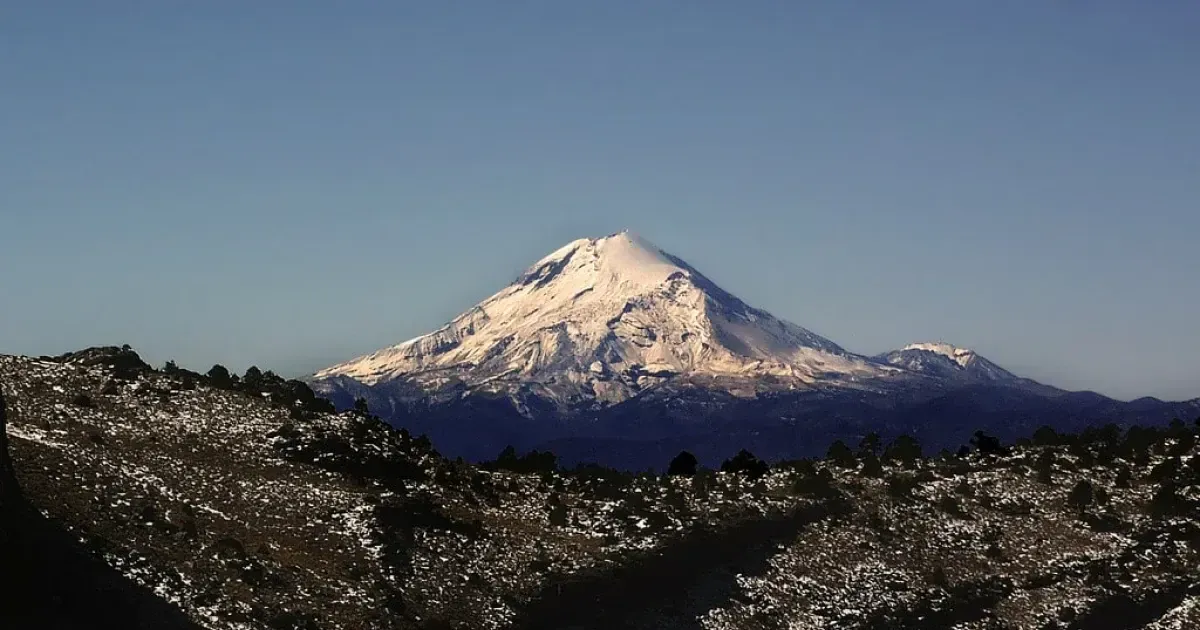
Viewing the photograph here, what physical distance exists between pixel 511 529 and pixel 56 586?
2564 cm

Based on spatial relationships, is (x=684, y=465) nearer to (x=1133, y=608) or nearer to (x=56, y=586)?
(x=1133, y=608)

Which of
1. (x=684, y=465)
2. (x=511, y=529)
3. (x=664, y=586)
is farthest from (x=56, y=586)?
(x=684, y=465)

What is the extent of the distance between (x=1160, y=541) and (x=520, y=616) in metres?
39.6

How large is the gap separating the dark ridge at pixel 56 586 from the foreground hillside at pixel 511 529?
15 cm

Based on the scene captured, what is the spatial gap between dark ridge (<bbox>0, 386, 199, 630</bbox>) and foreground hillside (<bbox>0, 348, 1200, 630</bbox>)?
0.15 metres

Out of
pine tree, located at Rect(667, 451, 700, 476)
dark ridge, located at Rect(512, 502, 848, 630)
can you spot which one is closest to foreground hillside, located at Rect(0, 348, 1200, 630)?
dark ridge, located at Rect(512, 502, 848, 630)

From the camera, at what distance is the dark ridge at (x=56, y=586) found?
60344mm

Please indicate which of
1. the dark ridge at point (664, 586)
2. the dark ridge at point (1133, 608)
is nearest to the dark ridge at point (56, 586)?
the dark ridge at point (664, 586)

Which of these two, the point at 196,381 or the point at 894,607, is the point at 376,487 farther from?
the point at 894,607

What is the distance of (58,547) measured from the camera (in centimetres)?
6488

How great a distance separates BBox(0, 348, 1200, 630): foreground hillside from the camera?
67938mm

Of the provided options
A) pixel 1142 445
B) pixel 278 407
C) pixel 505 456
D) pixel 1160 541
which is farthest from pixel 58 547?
pixel 1142 445

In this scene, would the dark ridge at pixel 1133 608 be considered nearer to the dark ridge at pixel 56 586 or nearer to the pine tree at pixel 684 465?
the pine tree at pixel 684 465

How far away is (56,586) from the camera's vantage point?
62.2 metres
